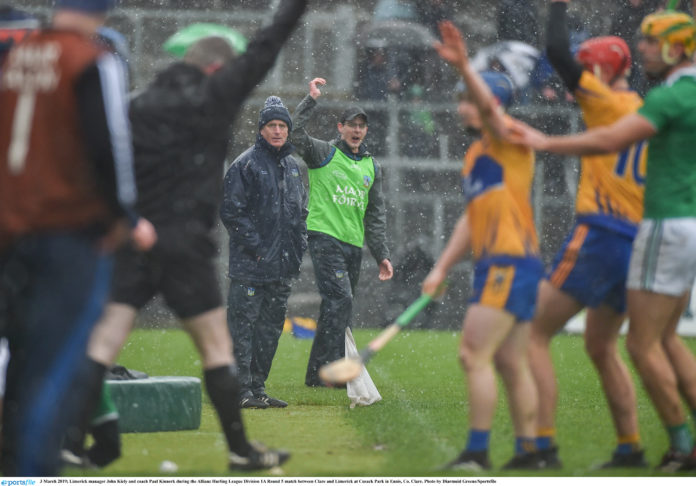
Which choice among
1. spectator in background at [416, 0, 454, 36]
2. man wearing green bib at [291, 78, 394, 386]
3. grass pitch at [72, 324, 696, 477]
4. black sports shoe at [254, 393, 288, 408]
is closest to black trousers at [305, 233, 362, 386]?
man wearing green bib at [291, 78, 394, 386]

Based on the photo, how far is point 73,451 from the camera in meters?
5.02

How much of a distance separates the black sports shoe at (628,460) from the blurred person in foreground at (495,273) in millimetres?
441

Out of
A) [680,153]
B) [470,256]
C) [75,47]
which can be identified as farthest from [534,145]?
[470,256]

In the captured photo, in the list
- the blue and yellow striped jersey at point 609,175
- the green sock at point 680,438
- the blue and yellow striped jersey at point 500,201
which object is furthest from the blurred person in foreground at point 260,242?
the blue and yellow striped jersey at point 500,201

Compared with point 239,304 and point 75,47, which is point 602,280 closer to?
point 75,47

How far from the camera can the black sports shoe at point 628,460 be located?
5.16m

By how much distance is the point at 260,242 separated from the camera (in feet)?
27.5

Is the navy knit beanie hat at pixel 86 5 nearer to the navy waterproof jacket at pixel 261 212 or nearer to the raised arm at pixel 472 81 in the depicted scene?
the raised arm at pixel 472 81

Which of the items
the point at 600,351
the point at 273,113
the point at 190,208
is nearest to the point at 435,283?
the point at 600,351

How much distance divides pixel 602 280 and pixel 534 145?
0.86 meters

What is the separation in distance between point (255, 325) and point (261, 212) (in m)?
0.83

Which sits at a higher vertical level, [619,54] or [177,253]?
[619,54]

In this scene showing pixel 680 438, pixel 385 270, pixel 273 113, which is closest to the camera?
pixel 680 438

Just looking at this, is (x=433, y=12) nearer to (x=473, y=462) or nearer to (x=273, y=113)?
(x=273, y=113)
